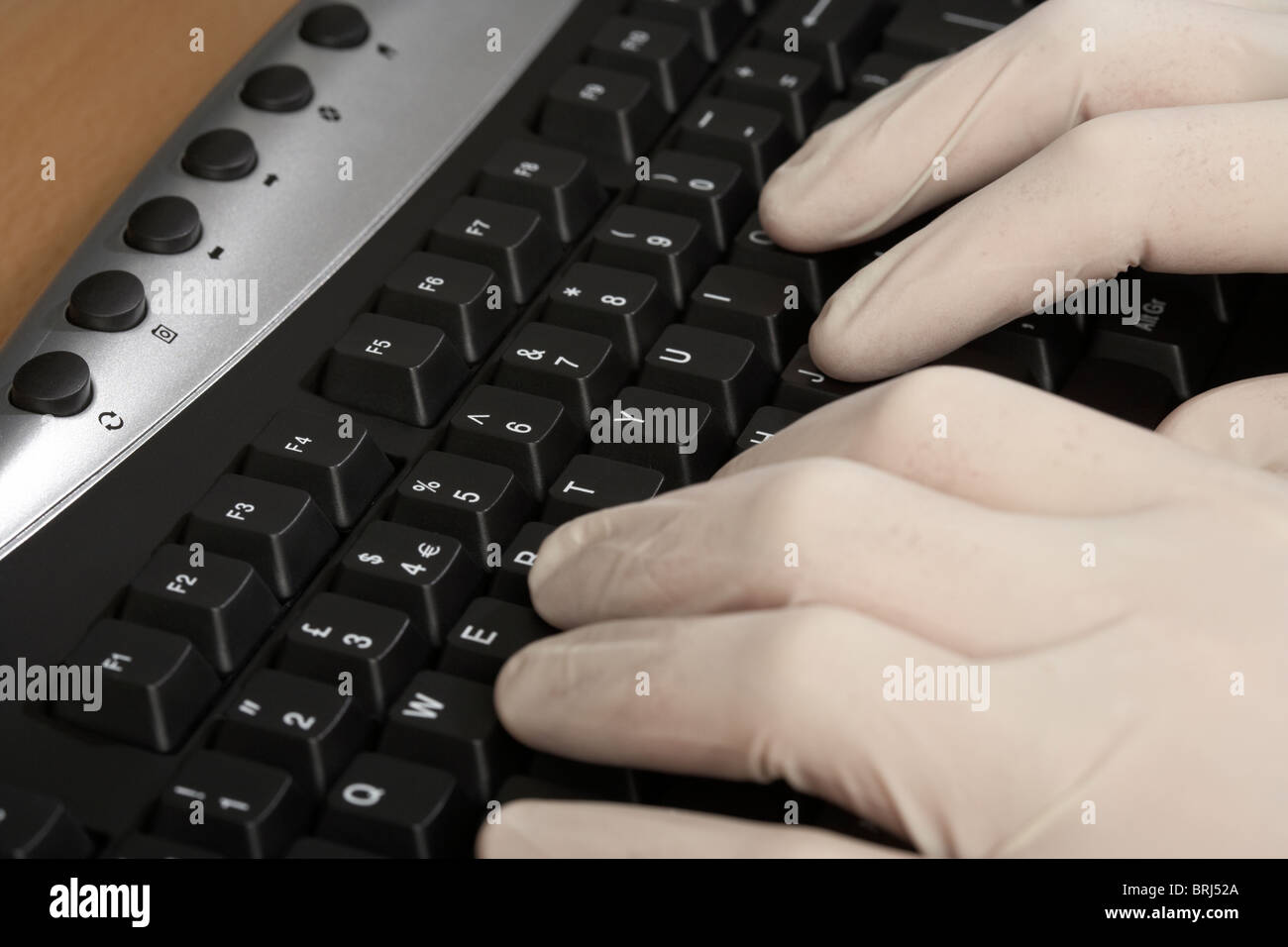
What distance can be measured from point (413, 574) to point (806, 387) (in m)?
0.24

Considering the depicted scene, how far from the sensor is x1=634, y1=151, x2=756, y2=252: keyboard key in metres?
0.85

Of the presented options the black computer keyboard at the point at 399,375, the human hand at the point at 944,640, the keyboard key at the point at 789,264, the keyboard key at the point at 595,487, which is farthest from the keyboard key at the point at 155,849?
the keyboard key at the point at 789,264

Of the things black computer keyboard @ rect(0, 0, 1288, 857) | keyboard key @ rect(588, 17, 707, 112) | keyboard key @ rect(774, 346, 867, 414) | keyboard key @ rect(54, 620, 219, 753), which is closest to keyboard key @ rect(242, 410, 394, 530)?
black computer keyboard @ rect(0, 0, 1288, 857)

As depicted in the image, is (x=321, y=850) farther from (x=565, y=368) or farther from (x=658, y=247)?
(x=658, y=247)

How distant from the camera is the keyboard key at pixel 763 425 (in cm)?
75

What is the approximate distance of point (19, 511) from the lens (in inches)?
27.8

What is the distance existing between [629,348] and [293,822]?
0.30 metres

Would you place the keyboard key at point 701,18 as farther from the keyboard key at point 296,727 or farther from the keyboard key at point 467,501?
the keyboard key at point 296,727

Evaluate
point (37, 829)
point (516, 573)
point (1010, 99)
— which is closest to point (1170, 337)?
point (1010, 99)

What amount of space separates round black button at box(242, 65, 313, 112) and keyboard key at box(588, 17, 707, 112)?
177mm

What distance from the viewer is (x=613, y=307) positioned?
79 cm

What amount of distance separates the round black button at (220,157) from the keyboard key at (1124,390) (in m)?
0.46
